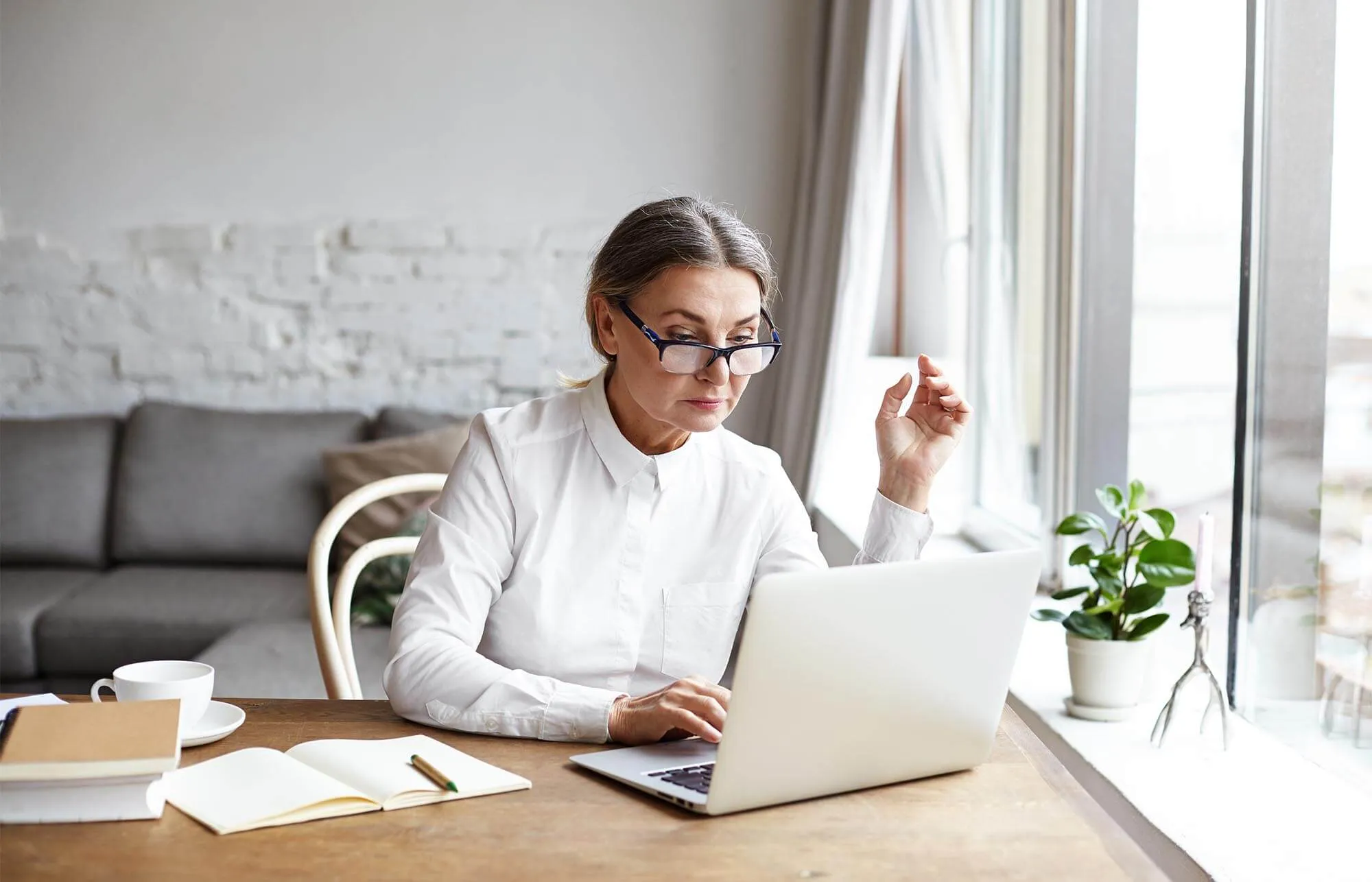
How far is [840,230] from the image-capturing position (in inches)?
126

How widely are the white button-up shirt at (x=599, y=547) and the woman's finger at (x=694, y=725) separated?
32 centimetres

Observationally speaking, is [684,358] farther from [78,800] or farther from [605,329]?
[78,800]

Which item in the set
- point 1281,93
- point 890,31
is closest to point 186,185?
point 890,31

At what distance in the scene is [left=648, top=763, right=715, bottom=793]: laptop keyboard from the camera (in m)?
1.05

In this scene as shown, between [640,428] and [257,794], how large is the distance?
2.22 feet

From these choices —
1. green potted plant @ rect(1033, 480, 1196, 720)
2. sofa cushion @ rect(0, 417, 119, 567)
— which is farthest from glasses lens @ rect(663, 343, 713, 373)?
sofa cushion @ rect(0, 417, 119, 567)

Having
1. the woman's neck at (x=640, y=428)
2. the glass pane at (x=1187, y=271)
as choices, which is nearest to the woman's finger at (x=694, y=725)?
the woman's neck at (x=640, y=428)

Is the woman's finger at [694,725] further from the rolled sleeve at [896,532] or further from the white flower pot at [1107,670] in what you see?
the white flower pot at [1107,670]

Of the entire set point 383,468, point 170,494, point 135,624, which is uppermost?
point 383,468

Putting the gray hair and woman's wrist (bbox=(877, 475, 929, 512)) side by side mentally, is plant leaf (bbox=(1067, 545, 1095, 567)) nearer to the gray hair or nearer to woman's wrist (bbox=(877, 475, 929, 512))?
woman's wrist (bbox=(877, 475, 929, 512))

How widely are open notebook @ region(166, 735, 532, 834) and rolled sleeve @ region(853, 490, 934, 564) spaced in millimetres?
560

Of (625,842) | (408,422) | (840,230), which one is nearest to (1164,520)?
(625,842)

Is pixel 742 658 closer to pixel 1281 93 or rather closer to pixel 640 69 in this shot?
pixel 1281 93

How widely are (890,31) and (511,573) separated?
1935 mm
